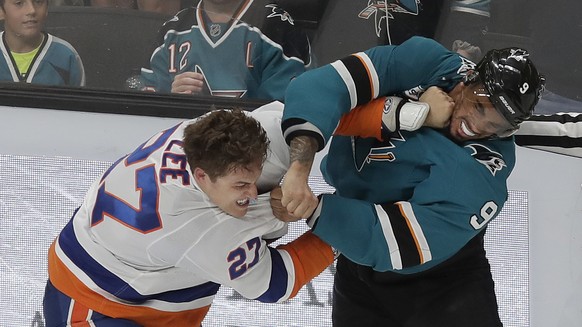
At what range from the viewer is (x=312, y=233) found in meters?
2.14

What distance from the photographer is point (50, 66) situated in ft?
10.3

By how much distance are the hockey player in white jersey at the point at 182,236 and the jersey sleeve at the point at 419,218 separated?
0.48 feet

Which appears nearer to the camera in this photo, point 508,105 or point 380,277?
point 508,105

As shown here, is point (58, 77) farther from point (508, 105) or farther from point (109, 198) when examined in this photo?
point (508, 105)

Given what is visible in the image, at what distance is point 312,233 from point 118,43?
1.31 m

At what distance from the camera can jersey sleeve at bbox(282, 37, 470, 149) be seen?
194cm

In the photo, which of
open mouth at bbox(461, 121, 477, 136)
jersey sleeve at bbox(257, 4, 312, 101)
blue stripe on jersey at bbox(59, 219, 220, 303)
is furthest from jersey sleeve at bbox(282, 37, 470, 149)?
jersey sleeve at bbox(257, 4, 312, 101)

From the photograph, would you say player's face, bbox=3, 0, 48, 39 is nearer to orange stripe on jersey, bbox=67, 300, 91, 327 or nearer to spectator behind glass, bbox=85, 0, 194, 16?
spectator behind glass, bbox=85, 0, 194, 16

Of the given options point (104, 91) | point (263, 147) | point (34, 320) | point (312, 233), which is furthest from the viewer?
point (104, 91)

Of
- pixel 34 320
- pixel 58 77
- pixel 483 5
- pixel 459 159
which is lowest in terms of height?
pixel 34 320

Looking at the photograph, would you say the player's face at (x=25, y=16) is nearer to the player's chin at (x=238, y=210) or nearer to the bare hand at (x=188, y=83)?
the bare hand at (x=188, y=83)

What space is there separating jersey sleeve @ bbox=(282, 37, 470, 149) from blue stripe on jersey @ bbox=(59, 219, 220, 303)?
477 mm

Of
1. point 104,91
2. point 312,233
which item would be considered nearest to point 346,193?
point 312,233

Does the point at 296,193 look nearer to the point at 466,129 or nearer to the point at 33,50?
the point at 466,129
